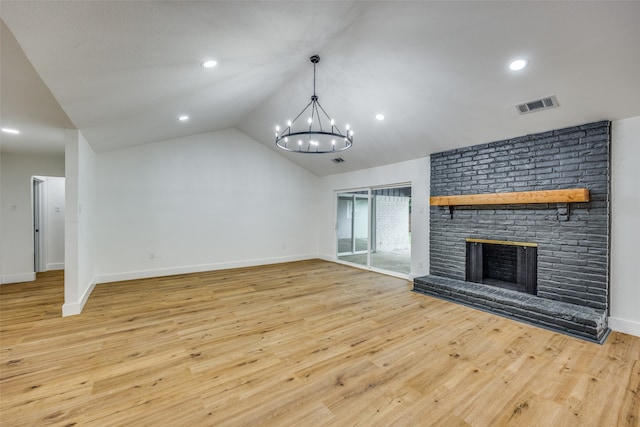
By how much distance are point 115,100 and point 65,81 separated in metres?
0.69

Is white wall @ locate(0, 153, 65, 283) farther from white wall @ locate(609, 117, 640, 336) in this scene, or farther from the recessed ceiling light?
white wall @ locate(609, 117, 640, 336)

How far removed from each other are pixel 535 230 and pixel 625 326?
137 centimetres

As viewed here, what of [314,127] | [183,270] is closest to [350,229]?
[314,127]

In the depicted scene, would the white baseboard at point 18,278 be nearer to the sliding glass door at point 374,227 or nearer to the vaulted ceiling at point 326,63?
the vaulted ceiling at point 326,63

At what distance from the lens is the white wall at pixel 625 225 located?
3.18 metres

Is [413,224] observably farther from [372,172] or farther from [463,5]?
[463,5]

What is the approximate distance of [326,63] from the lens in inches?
142

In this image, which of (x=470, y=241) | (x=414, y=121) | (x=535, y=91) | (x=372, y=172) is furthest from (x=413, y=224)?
(x=535, y=91)

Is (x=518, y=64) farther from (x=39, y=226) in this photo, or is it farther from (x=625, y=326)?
(x=39, y=226)

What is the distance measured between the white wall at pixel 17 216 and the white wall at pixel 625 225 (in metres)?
9.24

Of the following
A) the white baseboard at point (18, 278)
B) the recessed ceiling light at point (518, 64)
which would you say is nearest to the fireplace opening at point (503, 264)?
the recessed ceiling light at point (518, 64)

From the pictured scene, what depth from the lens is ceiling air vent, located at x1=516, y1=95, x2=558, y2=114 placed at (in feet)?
10.5

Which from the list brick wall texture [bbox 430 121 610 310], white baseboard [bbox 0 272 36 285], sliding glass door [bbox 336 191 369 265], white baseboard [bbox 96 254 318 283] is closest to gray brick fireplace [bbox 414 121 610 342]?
brick wall texture [bbox 430 121 610 310]

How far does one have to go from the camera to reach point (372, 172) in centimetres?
639
